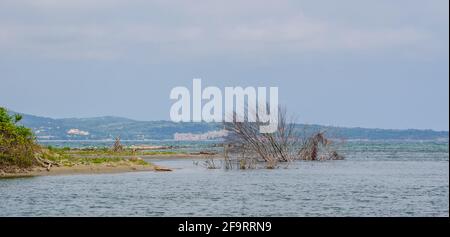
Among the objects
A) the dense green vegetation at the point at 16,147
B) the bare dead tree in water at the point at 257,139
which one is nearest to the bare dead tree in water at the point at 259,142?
the bare dead tree in water at the point at 257,139

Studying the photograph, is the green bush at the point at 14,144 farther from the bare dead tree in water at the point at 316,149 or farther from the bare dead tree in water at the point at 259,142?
the bare dead tree in water at the point at 316,149

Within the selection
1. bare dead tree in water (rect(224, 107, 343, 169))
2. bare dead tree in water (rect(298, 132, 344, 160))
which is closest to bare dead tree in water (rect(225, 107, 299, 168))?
bare dead tree in water (rect(224, 107, 343, 169))

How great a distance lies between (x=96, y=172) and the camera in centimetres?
6306

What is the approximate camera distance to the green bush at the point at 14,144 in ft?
177

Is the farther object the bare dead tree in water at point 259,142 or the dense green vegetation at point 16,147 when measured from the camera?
the bare dead tree in water at point 259,142

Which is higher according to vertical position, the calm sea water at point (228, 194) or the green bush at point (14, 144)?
the green bush at point (14, 144)

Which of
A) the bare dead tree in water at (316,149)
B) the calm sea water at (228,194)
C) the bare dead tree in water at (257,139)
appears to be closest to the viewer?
the calm sea water at (228,194)

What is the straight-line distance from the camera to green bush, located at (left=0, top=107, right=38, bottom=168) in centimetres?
5409

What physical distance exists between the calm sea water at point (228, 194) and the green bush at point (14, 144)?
2.29m

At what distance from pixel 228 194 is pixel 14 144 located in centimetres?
1590

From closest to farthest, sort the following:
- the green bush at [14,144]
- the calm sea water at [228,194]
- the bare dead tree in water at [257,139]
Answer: the calm sea water at [228,194], the green bush at [14,144], the bare dead tree in water at [257,139]

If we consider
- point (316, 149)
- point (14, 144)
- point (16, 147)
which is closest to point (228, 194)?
point (16, 147)

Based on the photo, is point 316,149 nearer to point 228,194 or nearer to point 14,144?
point 14,144
